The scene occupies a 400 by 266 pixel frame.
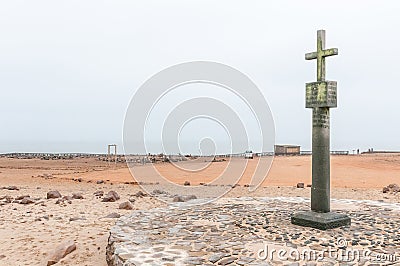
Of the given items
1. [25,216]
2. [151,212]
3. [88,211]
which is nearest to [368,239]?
[151,212]

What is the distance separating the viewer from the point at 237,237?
6371 mm

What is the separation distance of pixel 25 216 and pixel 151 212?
144 inches

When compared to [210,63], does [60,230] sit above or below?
below

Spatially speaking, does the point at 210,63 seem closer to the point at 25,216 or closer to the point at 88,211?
the point at 88,211

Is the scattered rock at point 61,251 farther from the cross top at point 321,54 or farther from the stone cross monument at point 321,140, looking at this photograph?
the cross top at point 321,54

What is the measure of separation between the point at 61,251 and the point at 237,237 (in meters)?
3.04

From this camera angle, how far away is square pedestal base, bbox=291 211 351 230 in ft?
22.8

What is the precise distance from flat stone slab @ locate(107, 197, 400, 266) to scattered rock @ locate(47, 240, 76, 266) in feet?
2.76

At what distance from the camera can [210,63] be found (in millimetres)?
10859

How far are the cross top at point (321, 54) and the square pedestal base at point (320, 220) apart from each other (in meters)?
2.52

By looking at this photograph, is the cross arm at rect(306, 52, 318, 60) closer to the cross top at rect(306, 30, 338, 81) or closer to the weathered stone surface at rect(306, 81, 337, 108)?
the cross top at rect(306, 30, 338, 81)

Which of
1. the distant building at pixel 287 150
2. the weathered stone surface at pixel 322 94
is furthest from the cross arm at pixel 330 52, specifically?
the distant building at pixel 287 150

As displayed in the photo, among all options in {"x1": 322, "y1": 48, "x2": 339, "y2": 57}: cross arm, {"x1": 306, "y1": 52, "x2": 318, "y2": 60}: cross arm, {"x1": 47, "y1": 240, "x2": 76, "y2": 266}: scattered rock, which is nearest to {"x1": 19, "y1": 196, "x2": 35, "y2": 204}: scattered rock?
{"x1": 47, "y1": 240, "x2": 76, "y2": 266}: scattered rock

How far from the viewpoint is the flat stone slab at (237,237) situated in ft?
17.5
